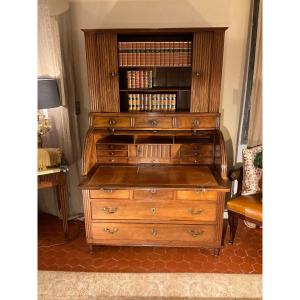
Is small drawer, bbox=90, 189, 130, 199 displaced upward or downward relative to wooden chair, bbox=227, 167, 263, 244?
upward

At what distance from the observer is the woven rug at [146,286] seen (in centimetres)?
191

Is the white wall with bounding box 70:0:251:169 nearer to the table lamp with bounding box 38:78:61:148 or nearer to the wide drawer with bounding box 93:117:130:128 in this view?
the table lamp with bounding box 38:78:61:148

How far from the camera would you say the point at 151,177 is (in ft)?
7.25

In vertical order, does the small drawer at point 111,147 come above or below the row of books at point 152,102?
below

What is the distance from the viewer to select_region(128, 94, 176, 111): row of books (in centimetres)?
236

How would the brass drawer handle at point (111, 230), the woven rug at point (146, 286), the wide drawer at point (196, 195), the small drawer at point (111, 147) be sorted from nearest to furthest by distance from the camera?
→ the woven rug at point (146, 286) → the wide drawer at point (196, 195) → the brass drawer handle at point (111, 230) → the small drawer at point (111, 147)

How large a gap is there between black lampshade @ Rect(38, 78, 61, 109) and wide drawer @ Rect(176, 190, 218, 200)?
50.4 inches

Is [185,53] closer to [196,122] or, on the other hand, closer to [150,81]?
[150,81]

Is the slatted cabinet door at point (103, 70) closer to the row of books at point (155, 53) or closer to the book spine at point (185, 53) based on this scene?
the row of books at point (155, 53)

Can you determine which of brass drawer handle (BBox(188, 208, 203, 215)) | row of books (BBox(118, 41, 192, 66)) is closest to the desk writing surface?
brass drawer handle (BBox(188, 208, 203, 215))

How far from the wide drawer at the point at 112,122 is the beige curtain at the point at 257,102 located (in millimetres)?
1177

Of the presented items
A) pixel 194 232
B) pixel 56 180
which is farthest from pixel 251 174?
pixel 56 180

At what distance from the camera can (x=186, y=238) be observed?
2.19m

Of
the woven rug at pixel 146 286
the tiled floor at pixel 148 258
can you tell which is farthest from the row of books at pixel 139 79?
the woven rug at pixel 146 286
